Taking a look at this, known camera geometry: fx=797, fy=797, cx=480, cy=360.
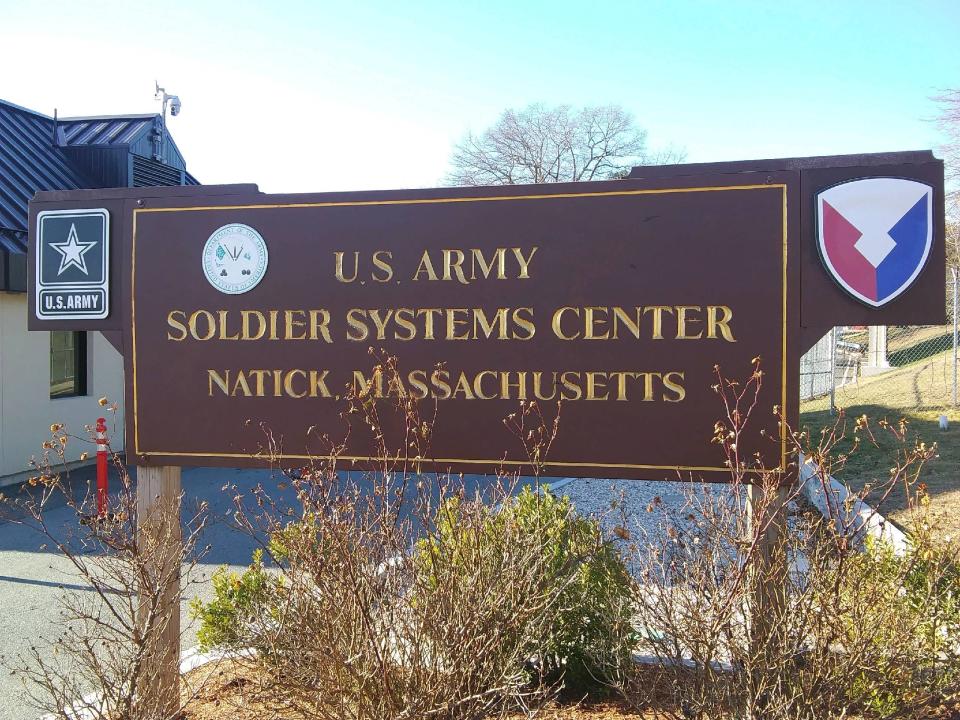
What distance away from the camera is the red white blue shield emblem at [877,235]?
10.8ft

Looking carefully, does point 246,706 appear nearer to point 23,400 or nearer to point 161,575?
point 161,575

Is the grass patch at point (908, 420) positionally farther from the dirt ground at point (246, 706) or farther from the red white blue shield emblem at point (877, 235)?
the dirt ground at point (246, 706)

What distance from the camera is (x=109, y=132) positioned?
18.4m

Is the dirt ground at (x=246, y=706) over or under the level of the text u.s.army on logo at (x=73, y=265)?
under

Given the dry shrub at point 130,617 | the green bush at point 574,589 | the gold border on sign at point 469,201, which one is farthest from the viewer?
the green bush at point 574,589

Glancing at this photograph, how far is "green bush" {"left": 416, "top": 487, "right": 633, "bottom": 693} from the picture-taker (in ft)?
11.6

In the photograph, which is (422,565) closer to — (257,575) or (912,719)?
(257,575)

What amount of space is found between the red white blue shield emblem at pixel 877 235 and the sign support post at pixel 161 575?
3.15 m

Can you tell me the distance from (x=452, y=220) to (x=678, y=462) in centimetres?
151

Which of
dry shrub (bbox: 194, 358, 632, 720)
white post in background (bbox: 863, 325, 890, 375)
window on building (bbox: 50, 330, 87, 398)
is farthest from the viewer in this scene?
white post in background (bbox: 863, 325, 890, 375)

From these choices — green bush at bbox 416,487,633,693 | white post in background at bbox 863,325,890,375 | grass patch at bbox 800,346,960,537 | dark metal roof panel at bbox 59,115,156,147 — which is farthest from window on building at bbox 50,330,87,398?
white post in background at bbox 863,325,890,375

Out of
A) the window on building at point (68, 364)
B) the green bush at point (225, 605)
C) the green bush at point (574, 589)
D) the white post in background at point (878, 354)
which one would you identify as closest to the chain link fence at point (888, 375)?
the white post in background at point (878, 354)

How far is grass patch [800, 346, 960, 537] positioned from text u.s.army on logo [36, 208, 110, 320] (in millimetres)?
4033

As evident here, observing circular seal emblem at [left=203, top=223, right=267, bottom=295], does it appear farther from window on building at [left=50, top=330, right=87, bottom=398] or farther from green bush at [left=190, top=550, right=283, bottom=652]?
window on building at [left=50, top=330, right=87, bottom=398]
